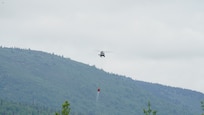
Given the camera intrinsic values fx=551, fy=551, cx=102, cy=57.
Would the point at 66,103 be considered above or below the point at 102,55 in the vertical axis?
below

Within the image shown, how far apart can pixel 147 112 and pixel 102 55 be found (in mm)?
37821

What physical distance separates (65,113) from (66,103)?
80.1 inches

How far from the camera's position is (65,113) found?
59.1m

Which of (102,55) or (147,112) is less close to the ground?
(102,55)

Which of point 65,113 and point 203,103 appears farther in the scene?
point 203,103

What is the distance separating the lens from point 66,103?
6094 cm

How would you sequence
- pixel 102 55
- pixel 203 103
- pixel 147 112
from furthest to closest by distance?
pixel 102 55
pixel 203 103
pixel 147 112

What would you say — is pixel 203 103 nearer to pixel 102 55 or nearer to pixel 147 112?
pixel 147 112

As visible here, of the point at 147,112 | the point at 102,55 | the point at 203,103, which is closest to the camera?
the point at 147,112

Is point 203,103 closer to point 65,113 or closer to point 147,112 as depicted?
point 147,112

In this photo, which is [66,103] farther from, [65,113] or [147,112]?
[147,112]

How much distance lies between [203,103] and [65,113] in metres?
16.8

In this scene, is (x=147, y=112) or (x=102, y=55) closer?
(x=147, y=112)

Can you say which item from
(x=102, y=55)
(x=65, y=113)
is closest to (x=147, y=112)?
(x=65, y=113)
